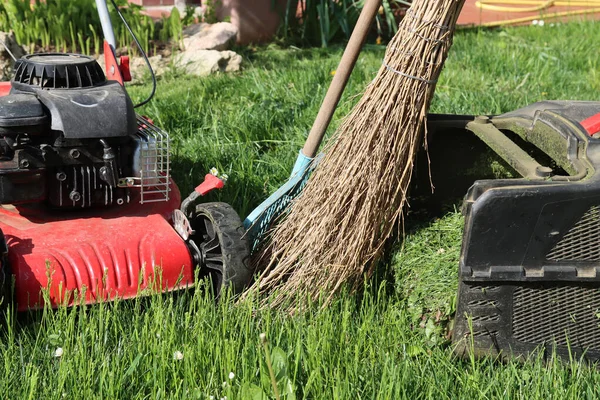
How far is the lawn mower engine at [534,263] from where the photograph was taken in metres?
2.24

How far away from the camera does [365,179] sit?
2.66 meters

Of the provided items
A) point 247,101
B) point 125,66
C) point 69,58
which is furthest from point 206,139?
point 69,58

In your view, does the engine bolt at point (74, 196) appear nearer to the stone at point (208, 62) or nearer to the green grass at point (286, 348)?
the green grass at point (286, 348)

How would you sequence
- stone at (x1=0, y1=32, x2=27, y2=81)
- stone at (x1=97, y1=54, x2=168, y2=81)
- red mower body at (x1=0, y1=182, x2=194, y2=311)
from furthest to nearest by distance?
stone at (x1=97, y1=54, x2=168, y2=81) < stone at (x1=0, y1=32, x2=27, y2=81) < red mower body at (x1=0, y1=182, x2=194, y2=311)

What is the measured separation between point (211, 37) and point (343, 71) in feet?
9.56

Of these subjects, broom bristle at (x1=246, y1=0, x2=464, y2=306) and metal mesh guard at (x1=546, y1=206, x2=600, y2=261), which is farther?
broom bristle at (x1=246, y1=0, x2=464, y2=306)

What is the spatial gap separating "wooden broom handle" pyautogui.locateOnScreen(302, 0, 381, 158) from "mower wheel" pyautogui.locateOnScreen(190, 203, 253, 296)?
1.29 ft

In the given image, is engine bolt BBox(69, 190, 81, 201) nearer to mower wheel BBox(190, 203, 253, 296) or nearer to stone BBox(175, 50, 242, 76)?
mower wheel BBox(190, 203, 253, 296)

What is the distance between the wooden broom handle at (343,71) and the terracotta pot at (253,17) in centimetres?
318

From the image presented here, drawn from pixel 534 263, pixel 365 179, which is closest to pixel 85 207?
pixel 365 179

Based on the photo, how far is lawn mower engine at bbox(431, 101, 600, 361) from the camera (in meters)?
2.24

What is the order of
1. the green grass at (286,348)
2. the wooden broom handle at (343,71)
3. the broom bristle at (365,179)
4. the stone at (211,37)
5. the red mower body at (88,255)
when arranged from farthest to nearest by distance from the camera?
the stone at (211,37) → the wooden broom handle at (343,71) → the broom bristle at (365,179) → the red mower body at (88,255) → the green grass at (286,348)

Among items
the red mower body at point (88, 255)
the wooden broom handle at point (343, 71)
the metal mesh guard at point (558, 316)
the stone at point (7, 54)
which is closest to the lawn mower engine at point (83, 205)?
the red mower body at point (88, 255)

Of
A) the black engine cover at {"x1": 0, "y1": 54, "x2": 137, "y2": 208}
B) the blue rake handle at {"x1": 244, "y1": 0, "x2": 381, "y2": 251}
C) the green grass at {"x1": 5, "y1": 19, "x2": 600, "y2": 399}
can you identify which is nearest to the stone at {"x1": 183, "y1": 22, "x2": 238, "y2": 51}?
the green grass at {"x1": 5, "y1": 19, "x2": 600, "y2": 399}
